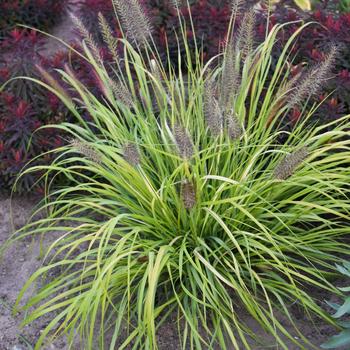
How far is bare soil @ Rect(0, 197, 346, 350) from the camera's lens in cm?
297

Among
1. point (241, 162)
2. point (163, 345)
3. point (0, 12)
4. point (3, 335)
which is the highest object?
point (0, 12)

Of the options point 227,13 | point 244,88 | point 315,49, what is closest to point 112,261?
point 244,88

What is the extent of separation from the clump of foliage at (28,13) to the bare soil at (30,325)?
80.6 inches

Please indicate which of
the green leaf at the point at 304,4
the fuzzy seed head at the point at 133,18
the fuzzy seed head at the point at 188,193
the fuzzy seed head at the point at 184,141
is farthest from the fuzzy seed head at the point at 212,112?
the green leaf at the point at 304,4

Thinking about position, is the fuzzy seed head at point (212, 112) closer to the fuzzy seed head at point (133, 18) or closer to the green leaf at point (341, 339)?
the fuzzy seed head at point (133, 18)

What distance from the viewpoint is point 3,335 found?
3.10 meters

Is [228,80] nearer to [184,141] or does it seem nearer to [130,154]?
[184,141]

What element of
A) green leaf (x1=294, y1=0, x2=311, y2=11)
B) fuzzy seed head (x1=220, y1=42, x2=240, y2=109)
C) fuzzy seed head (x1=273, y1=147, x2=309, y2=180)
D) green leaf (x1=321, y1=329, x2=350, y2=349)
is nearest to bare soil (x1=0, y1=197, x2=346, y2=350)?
green leaf (x1=321, y1=329, x2=350, y2=349)

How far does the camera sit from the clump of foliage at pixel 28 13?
5117 millimetres

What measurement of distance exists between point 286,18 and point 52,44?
6.91 feet

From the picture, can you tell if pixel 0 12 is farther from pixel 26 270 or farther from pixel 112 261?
pixel 112 261

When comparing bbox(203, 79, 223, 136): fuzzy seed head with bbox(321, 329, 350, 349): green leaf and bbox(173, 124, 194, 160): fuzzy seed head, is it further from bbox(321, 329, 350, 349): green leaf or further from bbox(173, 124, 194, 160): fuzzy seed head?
bbox(321, 329, 350, 349): green leaf

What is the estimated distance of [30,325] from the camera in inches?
123

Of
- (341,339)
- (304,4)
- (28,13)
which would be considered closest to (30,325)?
(341,339)
